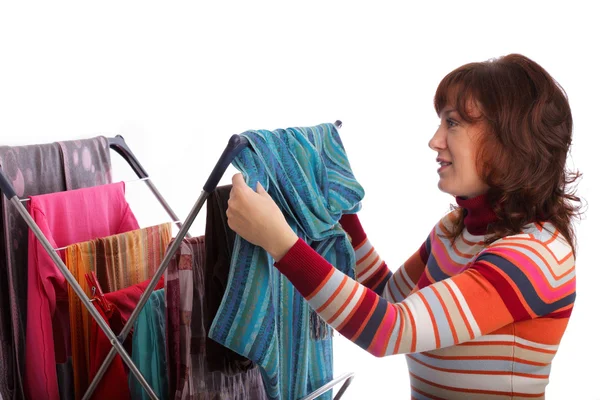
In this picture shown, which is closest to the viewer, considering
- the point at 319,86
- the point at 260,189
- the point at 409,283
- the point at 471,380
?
the point at 260,189

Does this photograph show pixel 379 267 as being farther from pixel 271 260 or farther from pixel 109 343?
pixel 109 343

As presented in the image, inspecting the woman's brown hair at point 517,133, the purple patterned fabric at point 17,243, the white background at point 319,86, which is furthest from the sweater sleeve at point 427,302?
the white background at point 319,86

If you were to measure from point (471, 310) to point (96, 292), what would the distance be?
1.01 meters

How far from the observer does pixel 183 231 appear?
171 centimetres

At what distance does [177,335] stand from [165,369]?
0.15 metres

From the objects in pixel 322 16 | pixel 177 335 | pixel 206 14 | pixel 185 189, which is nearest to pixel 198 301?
pixel 177 335

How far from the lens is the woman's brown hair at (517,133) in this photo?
1.64 m

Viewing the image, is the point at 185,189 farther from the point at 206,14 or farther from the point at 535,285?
the point at 535,285

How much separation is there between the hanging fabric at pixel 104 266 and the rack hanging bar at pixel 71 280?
3.7 inches

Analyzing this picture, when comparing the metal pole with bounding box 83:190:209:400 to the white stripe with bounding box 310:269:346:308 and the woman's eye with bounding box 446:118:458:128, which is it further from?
the woman's eye with bounding box 446:118:458:128

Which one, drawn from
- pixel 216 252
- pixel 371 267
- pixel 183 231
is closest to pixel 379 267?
pixel 371 267

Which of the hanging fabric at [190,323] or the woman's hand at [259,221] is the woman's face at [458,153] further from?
the hanging fabric at [190,323]

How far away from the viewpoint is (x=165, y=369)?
6.40 feet

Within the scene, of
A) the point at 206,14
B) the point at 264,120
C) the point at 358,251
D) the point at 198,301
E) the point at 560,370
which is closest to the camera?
the point at 198,301
